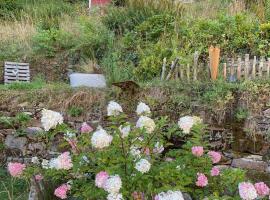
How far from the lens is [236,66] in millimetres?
8438

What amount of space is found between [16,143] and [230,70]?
3578 mm

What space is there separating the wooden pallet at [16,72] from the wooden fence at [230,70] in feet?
9.36

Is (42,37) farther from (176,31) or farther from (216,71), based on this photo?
(216,71)

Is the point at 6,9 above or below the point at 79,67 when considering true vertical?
above

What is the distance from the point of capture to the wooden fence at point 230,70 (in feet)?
27.1

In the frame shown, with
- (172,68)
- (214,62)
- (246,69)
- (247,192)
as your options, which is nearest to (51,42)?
(172,68)

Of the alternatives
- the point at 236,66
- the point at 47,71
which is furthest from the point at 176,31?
the point at 47,71

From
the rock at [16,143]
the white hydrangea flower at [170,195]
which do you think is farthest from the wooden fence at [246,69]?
the white hydrangea flower at [170,195]

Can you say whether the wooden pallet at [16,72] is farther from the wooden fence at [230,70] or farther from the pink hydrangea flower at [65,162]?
the pink hydrangea flower at [65,162]

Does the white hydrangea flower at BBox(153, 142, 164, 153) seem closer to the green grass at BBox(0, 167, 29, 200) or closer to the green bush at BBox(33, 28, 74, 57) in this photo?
the green grass at BBox(0, 167, 29, 200)

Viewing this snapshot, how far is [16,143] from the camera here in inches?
306

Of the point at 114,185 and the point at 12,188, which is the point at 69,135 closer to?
the point at 114,185

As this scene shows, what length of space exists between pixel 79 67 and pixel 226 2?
431 centimetres

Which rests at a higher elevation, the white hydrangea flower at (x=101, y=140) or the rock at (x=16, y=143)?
the white hydrangea flower at (x=101, y=140)
